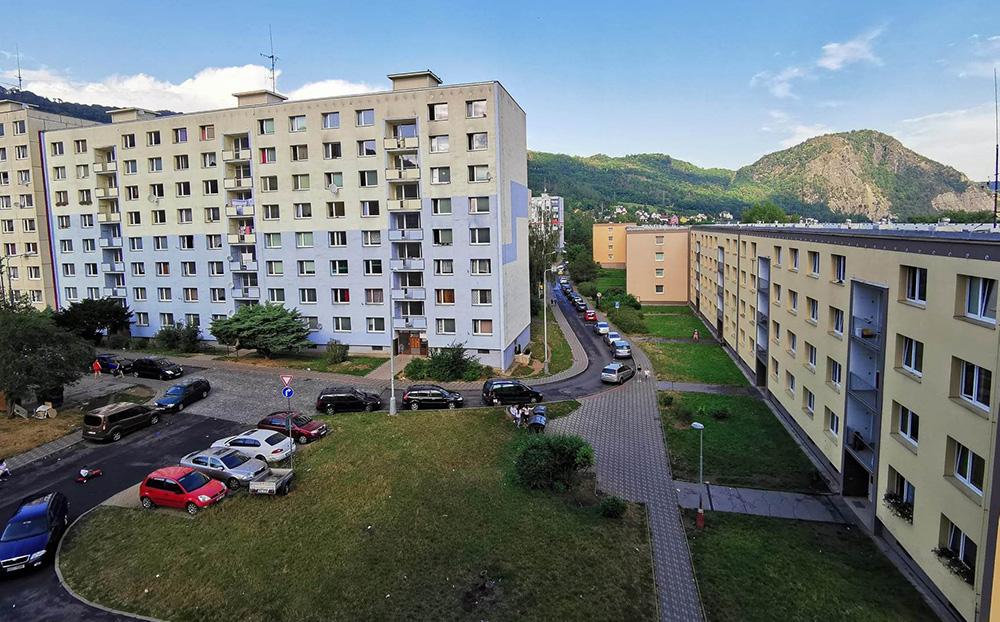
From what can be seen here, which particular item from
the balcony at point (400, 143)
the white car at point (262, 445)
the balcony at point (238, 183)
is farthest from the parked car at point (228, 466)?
the balcony at point (238, 183)

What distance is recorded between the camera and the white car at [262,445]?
24156mm

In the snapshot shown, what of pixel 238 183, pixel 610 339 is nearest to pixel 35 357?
pixel 238 183

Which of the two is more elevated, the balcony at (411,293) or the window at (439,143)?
the window at (439,143)

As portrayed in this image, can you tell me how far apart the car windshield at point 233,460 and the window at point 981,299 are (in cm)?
2538

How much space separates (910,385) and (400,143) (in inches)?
1405

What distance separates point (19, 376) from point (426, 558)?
2644 cm

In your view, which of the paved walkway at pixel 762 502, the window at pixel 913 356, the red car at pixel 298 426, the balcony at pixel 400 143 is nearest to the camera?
the window at pixel 913 356

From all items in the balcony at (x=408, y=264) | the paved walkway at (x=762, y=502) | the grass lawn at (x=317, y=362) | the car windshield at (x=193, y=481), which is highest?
the balcony at (x=408, y=264)

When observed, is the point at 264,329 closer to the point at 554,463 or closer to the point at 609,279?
the point at 554,463

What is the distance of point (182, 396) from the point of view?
1277 inches

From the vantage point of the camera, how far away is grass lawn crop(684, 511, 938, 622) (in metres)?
15.4

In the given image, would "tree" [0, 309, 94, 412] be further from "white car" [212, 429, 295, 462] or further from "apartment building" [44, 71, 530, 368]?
"apartment building" [44, 71, 530, 368]

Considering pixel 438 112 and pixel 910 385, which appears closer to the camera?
pixel 910 385

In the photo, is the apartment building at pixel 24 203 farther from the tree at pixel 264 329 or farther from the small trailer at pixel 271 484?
the small trailer at pixel 271 484
